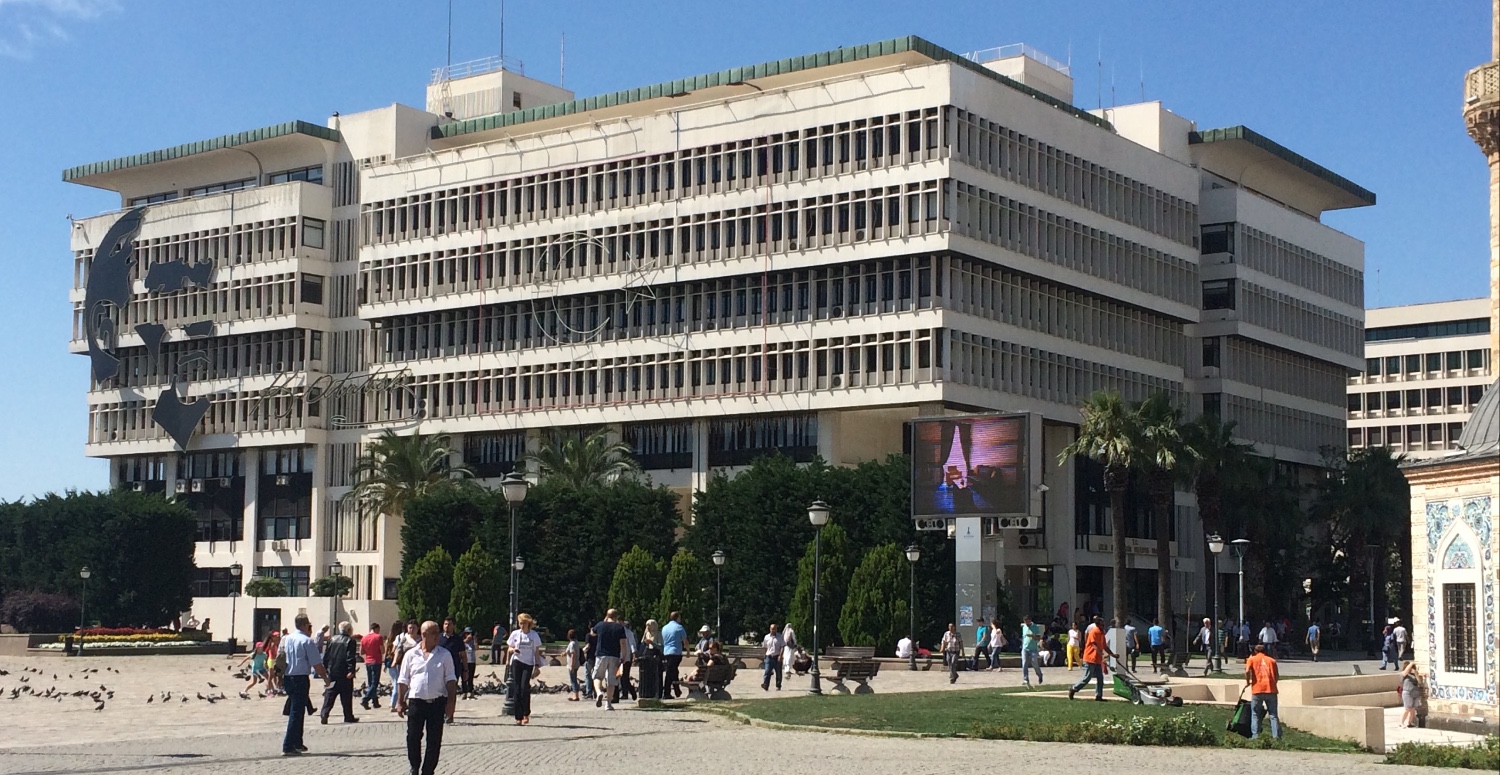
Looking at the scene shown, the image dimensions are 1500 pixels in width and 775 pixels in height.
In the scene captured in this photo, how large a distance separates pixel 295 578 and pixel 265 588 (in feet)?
21.6

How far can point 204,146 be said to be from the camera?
9581cm

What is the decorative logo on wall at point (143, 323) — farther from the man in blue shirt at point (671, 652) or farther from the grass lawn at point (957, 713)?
the grass lawn at point (957, 713)

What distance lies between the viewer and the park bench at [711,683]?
35281 mm

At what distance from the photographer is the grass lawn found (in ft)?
90.1

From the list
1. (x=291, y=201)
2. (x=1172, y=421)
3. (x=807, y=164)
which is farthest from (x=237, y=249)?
(x=1172, y=421)

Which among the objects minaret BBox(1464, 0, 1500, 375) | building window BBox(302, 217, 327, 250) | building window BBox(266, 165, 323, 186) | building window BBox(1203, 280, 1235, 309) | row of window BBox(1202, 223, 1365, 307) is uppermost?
building window BBox(266, 165, 323, 186)

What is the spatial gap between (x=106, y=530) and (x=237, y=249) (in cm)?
1459

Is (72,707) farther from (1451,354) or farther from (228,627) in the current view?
(1451,354)

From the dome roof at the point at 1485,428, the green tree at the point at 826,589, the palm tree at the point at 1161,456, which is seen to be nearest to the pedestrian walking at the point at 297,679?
the dome roof at the point at 1485,428

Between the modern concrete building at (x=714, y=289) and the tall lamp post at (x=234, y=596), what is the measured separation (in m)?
0.79

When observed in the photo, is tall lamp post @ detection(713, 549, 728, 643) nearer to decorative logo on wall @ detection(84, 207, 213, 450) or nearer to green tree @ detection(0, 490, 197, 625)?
green tree @ detection(0, 490, 197, 625)

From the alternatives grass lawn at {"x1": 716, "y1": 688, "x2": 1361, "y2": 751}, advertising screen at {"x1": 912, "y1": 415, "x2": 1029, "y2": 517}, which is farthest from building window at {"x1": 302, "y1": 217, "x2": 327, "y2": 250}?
grass lawn at {"x1": 716, "y1": 688, "x2": 1361, "y2": 751}

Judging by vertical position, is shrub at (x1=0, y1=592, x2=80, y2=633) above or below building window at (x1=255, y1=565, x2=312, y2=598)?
below

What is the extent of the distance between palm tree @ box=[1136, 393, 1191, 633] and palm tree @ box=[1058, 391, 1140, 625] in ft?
1.23
